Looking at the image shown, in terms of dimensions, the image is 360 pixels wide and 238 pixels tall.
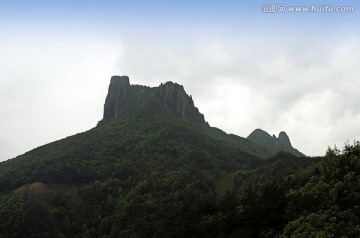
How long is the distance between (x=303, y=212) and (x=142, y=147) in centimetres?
14767

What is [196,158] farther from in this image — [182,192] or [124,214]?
[124,214]

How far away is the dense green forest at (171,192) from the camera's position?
147 ft

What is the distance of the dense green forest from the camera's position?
44.7 m

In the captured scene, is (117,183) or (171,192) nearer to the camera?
(171,192)

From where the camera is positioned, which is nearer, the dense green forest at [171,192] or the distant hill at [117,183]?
the dense green forest at [171,192]

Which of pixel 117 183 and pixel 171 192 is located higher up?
pixel 117 183

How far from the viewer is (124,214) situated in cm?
11512

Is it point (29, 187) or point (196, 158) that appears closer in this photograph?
point (29, 187)

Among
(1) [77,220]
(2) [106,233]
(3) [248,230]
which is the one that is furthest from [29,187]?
(3) [248,230]

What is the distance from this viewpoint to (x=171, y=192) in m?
130

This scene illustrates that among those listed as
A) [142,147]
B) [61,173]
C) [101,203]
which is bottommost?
[101,203]

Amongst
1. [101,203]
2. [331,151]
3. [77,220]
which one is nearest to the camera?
[331,151]

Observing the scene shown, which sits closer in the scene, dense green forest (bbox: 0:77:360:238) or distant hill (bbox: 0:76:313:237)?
dense green forest (bbox: 0:77:360:238)

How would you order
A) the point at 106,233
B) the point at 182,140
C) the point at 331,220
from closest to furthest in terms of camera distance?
the point at 331,220 → the point at 106,233 → the point at 182,140
